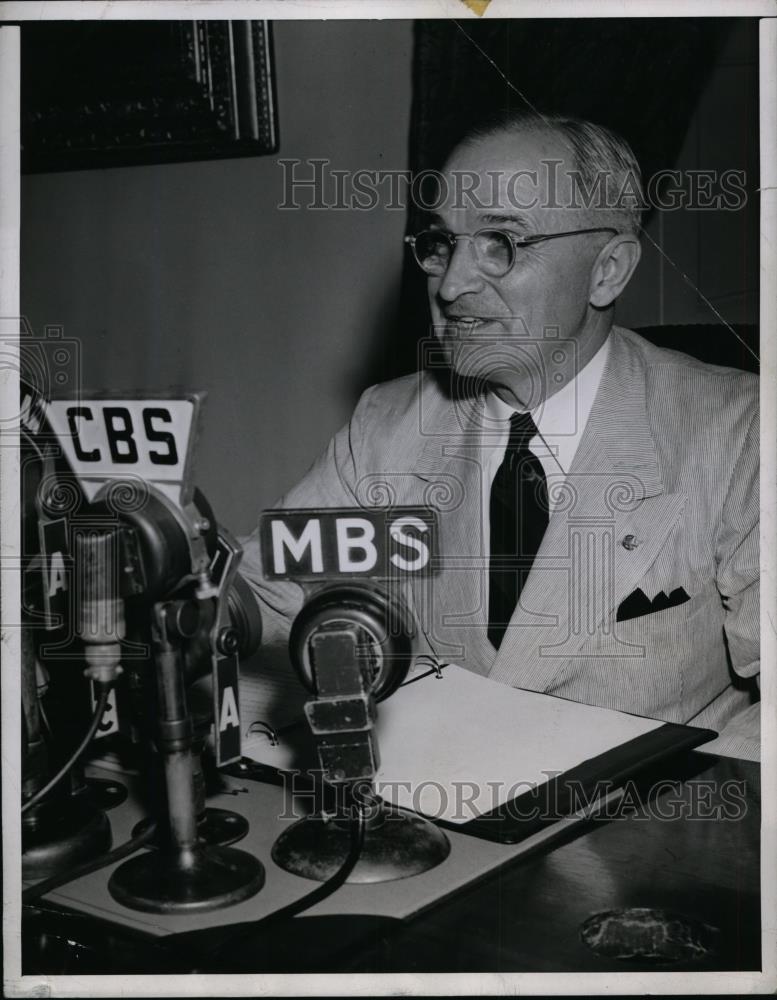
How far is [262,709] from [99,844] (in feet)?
0.75

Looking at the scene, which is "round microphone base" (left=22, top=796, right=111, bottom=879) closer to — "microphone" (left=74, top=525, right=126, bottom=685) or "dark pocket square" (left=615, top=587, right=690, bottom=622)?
"microphone" (left=74, top=525, right=126, bottom=685)

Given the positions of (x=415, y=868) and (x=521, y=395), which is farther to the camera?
(x=521, y=395)

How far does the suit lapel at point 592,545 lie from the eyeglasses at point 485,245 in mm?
197

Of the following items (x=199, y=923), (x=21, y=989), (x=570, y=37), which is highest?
(x=570, y=37)

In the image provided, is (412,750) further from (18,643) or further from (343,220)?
(343,220)

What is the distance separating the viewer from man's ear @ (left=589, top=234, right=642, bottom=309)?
113 centimetres

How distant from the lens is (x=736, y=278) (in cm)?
104

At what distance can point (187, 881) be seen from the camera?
30.5 inches

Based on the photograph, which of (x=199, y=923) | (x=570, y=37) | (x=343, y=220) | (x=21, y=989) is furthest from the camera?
(x=343, y=220)

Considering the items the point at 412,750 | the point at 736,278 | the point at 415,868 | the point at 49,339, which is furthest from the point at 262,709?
the point at 736,278

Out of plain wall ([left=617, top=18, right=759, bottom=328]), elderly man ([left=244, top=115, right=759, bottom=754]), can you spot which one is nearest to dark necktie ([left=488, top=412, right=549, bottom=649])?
elderly man ([left=244, top=115, right=759, bottom=754])

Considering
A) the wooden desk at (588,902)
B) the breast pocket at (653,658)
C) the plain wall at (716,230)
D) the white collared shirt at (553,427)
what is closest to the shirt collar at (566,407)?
the white collared shirt at (553,427)

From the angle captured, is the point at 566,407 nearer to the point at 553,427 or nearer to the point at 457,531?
the point at 553,427

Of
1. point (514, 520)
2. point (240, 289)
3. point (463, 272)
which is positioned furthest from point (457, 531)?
point (240, 289)
